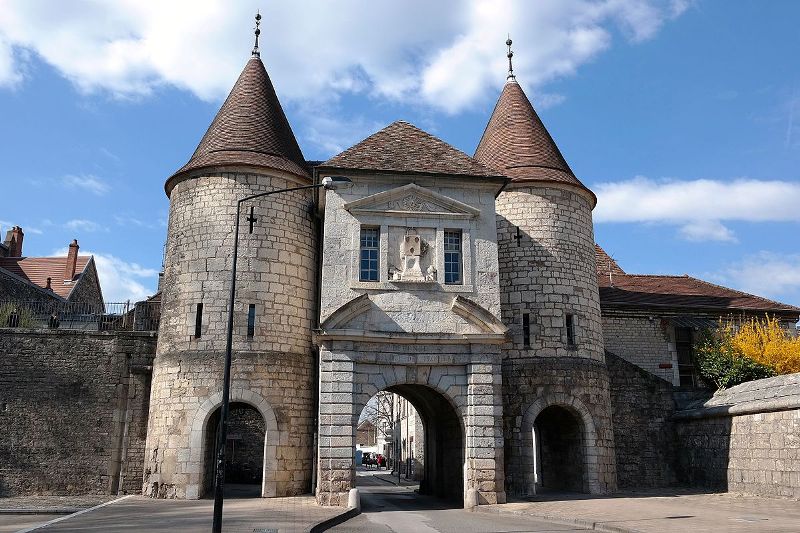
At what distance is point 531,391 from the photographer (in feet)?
64.5

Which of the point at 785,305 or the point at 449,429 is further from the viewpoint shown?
the point at 785,305

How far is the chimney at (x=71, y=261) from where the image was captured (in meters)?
35.6

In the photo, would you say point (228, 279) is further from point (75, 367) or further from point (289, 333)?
point (75, 367)

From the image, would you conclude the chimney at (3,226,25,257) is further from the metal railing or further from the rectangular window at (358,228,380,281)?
the rectangular window at (358,228,380,281)

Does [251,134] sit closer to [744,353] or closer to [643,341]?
[643,341]

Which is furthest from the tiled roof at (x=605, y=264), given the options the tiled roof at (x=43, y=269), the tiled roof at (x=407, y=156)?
the tiled roof at (x=43, y=269)

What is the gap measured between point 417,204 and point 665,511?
382 inches

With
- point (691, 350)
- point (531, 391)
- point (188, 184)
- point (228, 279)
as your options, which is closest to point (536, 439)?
point (531, 391)

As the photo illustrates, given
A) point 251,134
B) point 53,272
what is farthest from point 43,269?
point 251,134

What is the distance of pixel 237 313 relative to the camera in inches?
748

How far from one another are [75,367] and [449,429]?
11766 mm

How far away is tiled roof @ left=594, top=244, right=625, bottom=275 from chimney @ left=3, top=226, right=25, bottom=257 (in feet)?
104

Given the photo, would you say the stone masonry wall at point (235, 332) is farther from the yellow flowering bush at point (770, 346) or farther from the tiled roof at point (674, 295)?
the yellow flowering bush at point (770, 346)

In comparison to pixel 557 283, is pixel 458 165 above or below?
above
